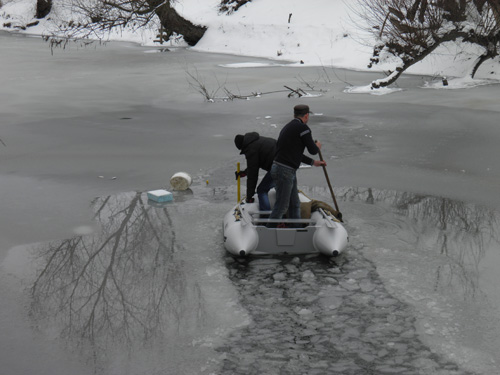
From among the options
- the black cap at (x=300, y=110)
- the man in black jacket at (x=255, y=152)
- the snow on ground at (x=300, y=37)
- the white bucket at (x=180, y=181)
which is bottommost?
the white bucket at (x=180, y=181)

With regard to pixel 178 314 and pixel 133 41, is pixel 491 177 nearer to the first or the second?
pixel 178 314

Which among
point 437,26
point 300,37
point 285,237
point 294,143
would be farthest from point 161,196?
point 300,37

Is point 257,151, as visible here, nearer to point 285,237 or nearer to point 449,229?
point 285,237

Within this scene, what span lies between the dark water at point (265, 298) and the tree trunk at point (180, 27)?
27532 mm

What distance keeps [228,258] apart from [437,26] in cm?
1736

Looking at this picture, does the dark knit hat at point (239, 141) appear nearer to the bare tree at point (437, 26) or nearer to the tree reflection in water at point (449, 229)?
the tree reflection in water at point (449, 229)

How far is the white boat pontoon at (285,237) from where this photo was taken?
27.3 ft

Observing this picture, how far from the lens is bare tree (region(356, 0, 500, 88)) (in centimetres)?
2330

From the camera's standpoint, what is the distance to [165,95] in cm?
2298

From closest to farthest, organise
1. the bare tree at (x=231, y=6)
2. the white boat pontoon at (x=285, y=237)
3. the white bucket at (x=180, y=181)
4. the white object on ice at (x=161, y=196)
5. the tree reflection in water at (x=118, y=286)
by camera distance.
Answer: the tree reflection in water at (x=118, y=286), the white boat pontoon at (x=285, y=237), the white object on ice at (x=161, y=196), the white bucket at (x=180, y=181), the bare tree at (x=231, y=6)

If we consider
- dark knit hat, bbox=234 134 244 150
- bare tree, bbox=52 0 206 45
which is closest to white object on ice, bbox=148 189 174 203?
dark knit hat, bbox=234 134 244 150

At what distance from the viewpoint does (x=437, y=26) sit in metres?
23.3

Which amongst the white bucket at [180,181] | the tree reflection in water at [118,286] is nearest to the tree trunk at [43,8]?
the white bucket at [180,181]

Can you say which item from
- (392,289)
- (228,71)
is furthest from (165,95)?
(392,289)
